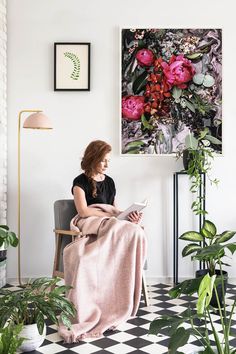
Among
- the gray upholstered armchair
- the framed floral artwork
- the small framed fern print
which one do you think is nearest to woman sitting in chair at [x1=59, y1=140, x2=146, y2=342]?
the gray upholstered armchair

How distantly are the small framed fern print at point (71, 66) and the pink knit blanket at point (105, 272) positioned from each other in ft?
4.99

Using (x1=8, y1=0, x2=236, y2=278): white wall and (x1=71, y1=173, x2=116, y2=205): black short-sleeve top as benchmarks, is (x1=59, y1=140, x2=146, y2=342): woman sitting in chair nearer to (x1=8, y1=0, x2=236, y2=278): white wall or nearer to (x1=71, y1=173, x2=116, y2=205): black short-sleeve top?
(x1=71, y1=173, x2=116, y2=205): black short-sleeve top

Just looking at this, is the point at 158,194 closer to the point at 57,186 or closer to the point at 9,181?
the point at 57,186

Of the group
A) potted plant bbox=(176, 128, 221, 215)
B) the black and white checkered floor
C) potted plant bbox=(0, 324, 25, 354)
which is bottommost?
the black and white checkered floor

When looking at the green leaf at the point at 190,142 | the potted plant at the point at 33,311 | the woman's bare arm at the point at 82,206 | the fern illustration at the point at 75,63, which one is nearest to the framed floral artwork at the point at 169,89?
the green leaf at the point at 190,142

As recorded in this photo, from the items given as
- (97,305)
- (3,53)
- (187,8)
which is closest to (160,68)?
(187,8)

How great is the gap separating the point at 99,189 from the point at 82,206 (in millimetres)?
291

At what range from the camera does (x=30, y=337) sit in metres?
2.88

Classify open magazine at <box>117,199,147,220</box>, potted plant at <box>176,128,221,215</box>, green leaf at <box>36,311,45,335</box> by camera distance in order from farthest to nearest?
potted plant at <box>176,128,221,215</box> → open magazine at <box>117,199,147,220</box> → green leaf at <box>36,311,45,335</box>

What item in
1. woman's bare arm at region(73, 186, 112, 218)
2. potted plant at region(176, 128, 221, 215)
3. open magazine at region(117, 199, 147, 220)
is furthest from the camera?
potted plant at region(176, 128, 221, 215)

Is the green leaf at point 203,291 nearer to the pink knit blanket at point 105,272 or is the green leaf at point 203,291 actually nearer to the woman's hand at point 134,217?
the pink knit blanket at point 105,272

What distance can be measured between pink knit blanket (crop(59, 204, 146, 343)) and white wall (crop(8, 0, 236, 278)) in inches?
43.1

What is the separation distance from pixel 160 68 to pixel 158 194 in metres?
1.16

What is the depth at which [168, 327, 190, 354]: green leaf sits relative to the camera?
1.54 meters
